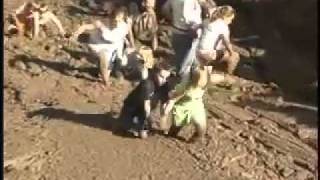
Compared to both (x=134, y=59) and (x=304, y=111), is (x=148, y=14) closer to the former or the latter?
(x=134, y=59)

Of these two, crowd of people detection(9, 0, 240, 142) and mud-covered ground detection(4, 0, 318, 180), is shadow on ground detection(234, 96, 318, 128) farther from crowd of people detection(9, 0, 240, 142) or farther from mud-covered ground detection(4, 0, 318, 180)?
crowd of people detection(9, 0, 240, 142)

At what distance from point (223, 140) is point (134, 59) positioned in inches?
41.8

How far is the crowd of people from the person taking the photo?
24.9ft

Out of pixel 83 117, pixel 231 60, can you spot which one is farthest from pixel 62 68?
pixel 231 60

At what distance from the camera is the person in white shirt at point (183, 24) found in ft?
29.0

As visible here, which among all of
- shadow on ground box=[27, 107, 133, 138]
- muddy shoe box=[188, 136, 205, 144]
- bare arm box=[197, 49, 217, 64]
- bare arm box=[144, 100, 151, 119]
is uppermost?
bare arm box=[197, 49, 217, 64]

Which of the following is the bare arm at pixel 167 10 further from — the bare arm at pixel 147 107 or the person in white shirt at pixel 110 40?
the bare arm at pixel 147 107

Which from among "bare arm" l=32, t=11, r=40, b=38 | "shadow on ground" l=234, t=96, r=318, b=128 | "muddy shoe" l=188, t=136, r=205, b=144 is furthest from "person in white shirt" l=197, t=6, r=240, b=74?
"bare arm" l=32, t=11, r=40, b=38

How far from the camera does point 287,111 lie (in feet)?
28.0

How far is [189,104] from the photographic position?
7547 millimetres

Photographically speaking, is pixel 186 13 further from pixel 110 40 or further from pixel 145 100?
pixel 145 100

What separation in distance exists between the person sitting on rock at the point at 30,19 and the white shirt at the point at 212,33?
1.34 meters

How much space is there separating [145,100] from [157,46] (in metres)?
1.64

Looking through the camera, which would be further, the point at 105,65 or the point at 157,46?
the point at 157,46
